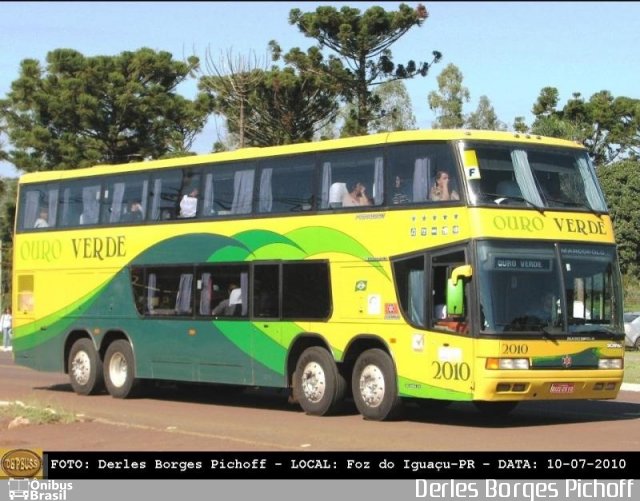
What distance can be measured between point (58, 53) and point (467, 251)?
116ft

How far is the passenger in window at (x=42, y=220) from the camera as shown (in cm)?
2465

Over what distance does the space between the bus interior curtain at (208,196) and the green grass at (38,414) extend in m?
4.43

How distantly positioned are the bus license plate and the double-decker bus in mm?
26

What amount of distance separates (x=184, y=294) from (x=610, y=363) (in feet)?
24.6

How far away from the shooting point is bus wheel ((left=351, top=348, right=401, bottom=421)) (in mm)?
17859

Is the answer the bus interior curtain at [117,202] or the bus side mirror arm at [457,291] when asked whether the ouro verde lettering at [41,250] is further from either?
the bus side mirror arm at [457,291]

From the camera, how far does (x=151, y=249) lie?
2223 cm

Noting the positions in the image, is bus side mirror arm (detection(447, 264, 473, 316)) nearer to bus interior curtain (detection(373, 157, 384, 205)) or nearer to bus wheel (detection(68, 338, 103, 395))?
bus interior curtain (detection(373, 157, 384, 205))

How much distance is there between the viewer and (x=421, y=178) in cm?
1755

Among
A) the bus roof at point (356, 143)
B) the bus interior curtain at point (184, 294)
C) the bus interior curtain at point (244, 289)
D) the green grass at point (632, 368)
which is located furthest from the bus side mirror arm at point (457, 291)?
the green grass at point (632, 368)

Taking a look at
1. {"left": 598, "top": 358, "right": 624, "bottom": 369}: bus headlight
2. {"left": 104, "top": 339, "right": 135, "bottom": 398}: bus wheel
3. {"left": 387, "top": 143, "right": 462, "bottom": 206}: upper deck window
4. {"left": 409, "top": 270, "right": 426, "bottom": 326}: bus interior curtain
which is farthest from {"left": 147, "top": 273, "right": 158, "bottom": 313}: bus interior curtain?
{"left": 598, "top": 358, "right": 624, "bottom": 369}: bus headlight

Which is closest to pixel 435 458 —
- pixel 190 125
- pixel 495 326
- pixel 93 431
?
pixel 495 326

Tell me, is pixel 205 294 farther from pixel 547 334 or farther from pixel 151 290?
pixel 547 334

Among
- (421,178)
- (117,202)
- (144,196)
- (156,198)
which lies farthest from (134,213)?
(421,178)
